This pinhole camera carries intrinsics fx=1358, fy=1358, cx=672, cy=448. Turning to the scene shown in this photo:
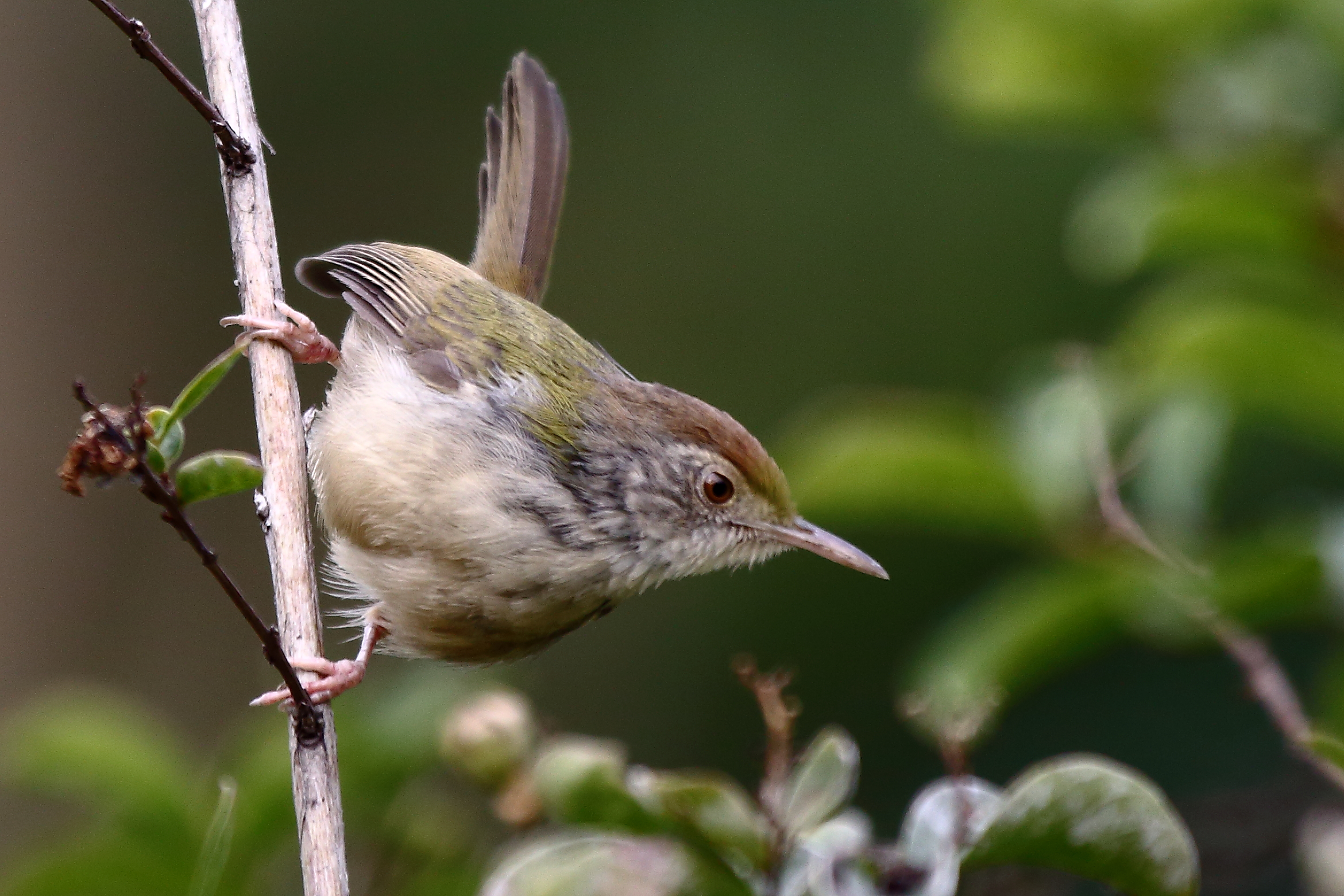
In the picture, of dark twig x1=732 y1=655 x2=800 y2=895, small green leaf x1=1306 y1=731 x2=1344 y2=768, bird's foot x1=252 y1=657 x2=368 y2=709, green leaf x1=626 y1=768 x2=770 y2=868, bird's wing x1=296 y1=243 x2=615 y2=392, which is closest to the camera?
small green leaf x1=1306 y1=731 x2=1344 y2=768

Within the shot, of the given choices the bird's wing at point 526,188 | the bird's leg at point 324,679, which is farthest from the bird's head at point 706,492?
the bird's wing at point 526,188

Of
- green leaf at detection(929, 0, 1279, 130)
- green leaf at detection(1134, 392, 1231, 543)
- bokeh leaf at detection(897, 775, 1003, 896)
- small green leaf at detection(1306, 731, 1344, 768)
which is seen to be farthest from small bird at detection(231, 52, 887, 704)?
small green leaf at detection(1306, 731, 1344, 768)

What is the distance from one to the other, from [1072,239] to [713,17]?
3.29m

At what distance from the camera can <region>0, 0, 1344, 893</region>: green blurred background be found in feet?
22.5

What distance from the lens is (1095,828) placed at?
2.08 metres

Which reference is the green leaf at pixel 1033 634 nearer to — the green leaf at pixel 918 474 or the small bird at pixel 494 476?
the green leaf at pixel 918 474

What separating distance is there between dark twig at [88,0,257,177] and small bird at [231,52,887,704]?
33 cm

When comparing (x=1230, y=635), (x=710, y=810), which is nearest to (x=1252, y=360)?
(x=1230, y=635)

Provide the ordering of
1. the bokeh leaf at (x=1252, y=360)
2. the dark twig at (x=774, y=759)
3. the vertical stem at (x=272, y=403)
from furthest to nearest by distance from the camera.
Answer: the bokeh leaf at (x=1252, y=360) < the vertical stem at (x=272, y=403) < the dark twig at (x=774, y=759)

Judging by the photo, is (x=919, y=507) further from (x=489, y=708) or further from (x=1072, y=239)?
(x=1072, y=239)

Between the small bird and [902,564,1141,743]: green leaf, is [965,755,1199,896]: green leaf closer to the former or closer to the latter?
[902,564,1141,743]: green leaf

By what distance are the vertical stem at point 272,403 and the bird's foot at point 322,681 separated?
0.02 metres

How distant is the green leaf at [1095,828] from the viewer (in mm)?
2043

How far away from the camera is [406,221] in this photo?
9.00 m
